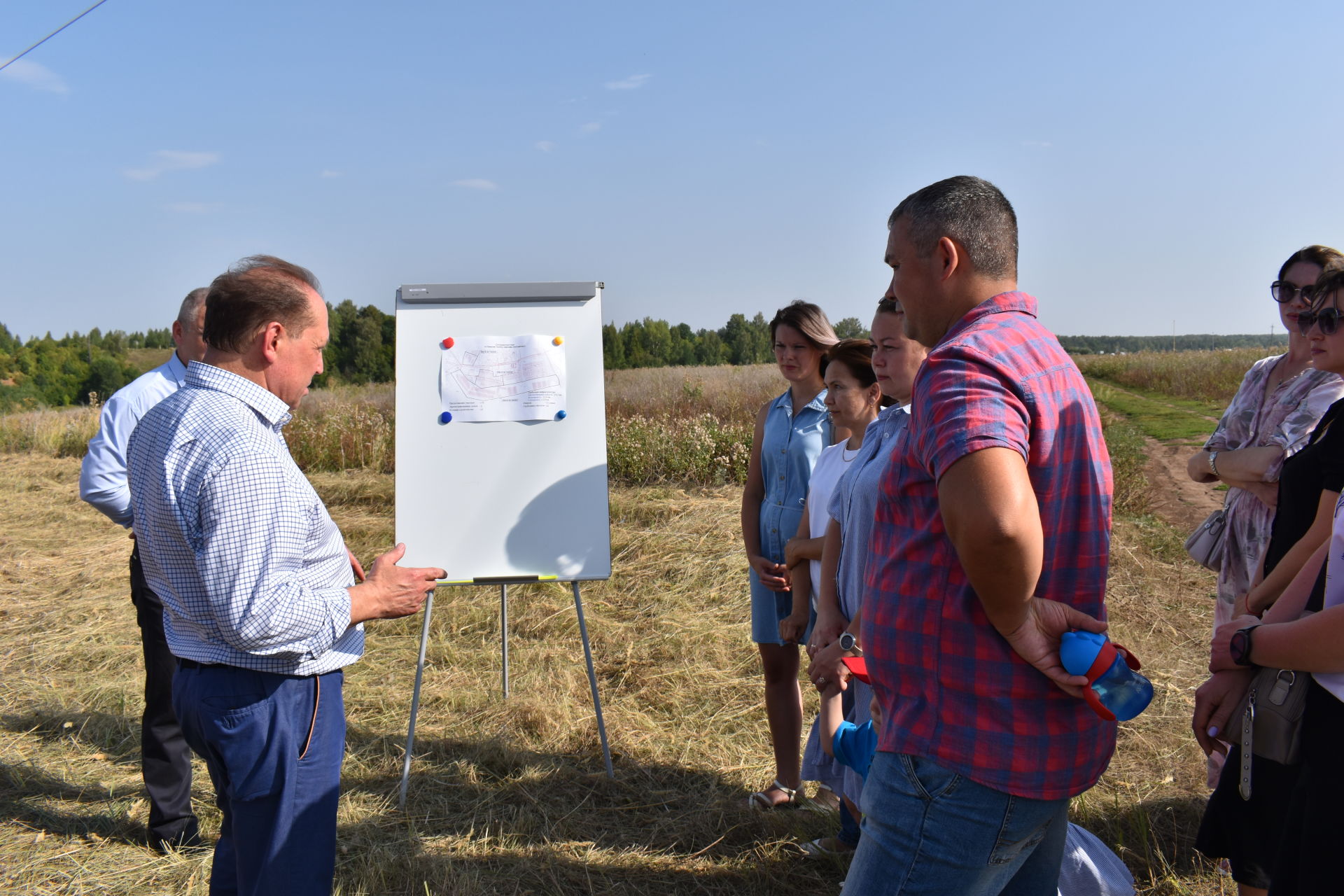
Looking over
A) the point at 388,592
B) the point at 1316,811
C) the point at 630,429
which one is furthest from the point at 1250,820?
the point at 630,429

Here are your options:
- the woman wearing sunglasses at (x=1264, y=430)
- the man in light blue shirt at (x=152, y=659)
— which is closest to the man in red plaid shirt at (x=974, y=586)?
the woman wearing sunglasses at (x=1264, y=430)

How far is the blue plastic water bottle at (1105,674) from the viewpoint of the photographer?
4.29 feet

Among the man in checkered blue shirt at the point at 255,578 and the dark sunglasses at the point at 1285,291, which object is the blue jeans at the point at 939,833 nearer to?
the man in checkered blue shirt at the point at 255,578

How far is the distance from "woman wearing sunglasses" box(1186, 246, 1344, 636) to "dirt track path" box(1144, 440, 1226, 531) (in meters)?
5.27

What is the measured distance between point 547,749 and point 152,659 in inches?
71.3

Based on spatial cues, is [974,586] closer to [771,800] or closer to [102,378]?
[771,800]

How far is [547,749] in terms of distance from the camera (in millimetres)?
4152

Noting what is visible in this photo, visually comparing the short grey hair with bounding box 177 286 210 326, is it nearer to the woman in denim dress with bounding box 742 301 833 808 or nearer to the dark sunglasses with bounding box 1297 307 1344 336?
the woman in denim dress with bounding box 742 301 833 808

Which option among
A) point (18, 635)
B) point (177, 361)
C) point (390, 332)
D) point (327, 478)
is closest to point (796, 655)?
point (177, 361)

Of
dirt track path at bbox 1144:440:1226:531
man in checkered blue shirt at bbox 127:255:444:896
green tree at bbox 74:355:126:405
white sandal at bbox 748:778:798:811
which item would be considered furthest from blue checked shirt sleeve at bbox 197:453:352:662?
green tree at bbox 74:355:126:405

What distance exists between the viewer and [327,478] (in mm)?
10438

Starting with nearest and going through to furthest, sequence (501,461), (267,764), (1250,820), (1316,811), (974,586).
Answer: (974,586), (1316,811), (267,764), (1250,820), (501,461)

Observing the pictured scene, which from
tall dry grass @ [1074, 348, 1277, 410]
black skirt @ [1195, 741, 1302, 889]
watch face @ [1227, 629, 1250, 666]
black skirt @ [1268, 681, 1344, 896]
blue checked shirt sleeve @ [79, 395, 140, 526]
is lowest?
black skirt @ [1195, 741, 1302, 889]

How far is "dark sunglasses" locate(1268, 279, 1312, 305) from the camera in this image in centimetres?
276
